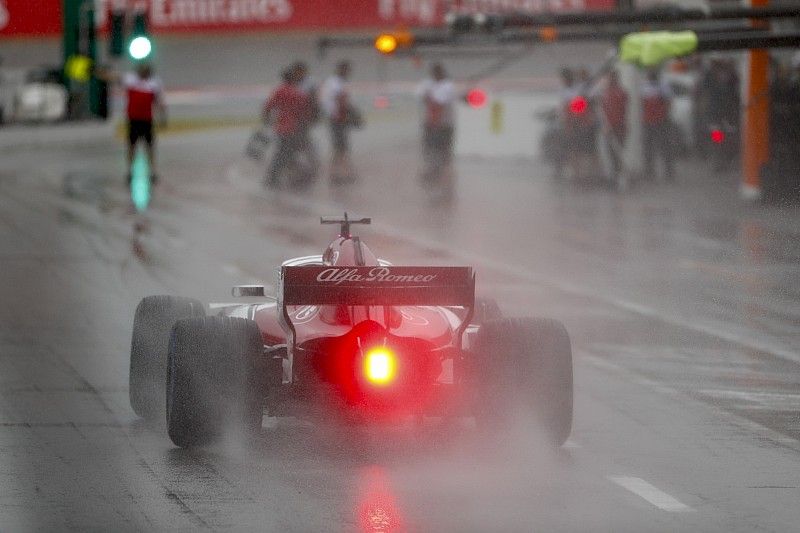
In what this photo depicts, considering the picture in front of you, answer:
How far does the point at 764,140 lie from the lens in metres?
28.0

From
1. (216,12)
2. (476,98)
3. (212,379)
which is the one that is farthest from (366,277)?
(216,12)

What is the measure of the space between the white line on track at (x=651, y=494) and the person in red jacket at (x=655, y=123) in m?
23.5

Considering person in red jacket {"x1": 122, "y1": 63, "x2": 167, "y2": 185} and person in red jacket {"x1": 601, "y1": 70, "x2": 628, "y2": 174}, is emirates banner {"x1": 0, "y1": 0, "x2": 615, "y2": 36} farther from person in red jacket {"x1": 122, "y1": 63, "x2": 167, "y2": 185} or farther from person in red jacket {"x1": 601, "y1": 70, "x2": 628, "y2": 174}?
person in red jacket {"x1": 122, "y1": 63, "x2": 167, "y2": 185}

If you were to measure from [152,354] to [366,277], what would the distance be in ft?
5.58

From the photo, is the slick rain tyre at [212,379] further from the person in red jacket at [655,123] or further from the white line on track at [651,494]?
the person in red jacket at [655,123]

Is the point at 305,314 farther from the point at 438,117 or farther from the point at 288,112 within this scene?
the point at 438,117

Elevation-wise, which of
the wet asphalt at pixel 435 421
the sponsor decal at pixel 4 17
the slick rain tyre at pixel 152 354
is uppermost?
the sponsor decal at pixel 4 17

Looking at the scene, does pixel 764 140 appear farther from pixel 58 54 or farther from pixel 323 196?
pixel 58 54

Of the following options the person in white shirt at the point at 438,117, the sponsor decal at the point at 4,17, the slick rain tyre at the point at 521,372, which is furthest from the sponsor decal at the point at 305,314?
the sponsor decal at the point at 4,17

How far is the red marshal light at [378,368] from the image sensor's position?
8984 millimetres

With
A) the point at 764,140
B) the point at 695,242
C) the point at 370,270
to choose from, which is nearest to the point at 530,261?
the point at 695,242

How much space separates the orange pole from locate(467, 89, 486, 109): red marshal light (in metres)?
9.86

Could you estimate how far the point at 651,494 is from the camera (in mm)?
8469

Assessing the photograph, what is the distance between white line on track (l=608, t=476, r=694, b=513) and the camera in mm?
Result: 8180
